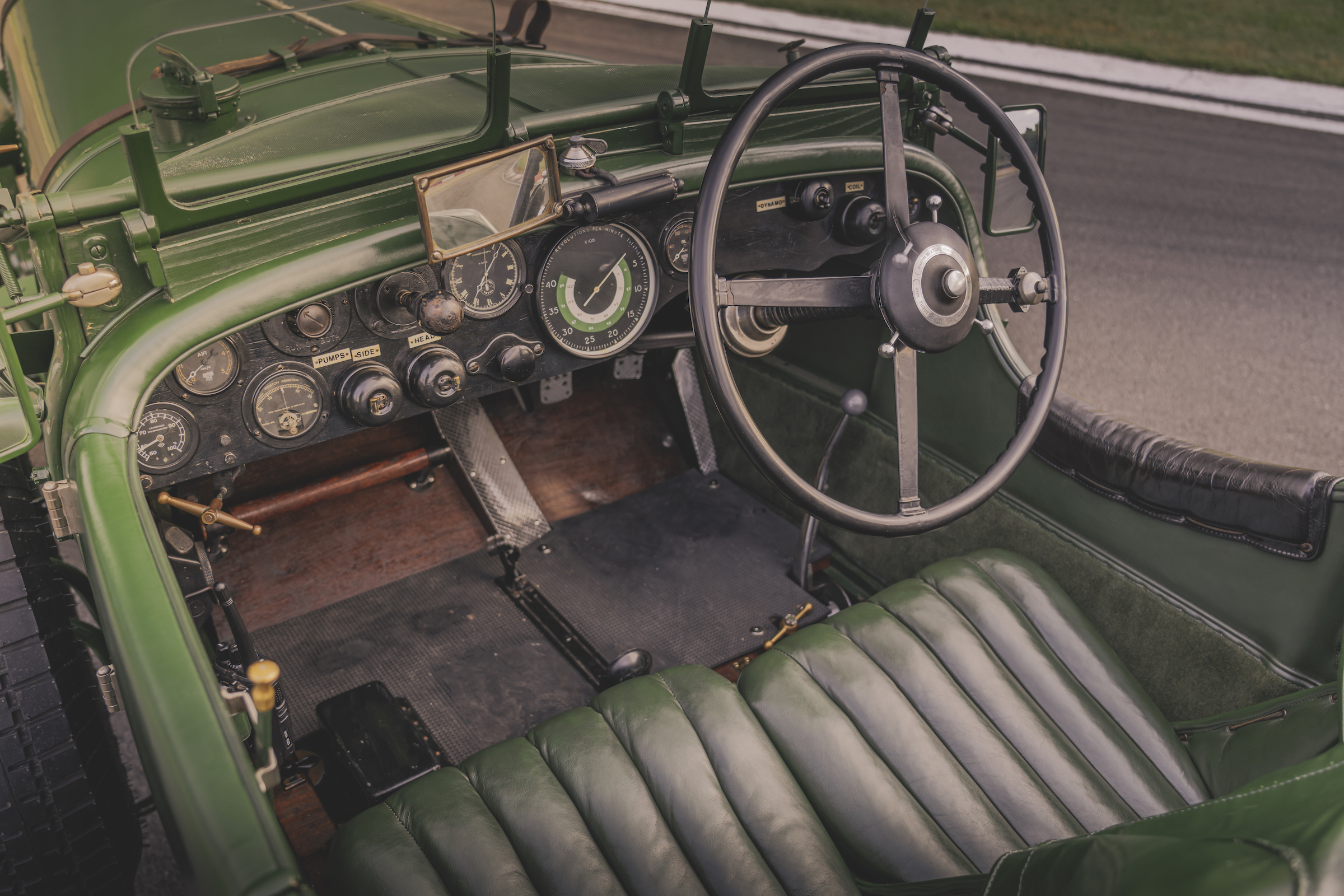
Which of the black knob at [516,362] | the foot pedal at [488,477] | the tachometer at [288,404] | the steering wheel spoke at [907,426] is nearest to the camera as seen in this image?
the steering wheel spoke at [907,426]

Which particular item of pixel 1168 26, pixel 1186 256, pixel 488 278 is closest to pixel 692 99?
pixel 488 278

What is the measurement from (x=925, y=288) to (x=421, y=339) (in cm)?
98

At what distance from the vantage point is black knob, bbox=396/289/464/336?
183cm

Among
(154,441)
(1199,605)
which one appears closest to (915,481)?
(1199,605)

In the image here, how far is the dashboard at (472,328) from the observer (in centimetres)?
173

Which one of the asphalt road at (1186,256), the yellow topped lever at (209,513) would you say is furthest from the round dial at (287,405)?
the asphalt road at (1186,256)

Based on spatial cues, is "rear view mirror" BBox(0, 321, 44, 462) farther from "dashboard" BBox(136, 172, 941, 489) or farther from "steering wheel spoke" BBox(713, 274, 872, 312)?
"steering wheel spoke" BBox(713, 274, 872, 312)

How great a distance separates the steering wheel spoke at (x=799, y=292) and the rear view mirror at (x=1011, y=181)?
1.90 feet

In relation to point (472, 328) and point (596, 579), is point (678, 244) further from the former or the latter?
point (596, 579)

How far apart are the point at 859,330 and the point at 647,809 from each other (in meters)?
1.52

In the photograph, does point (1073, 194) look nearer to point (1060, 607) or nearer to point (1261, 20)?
point (1060, 607)

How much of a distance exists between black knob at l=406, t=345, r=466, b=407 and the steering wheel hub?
0.87 metres

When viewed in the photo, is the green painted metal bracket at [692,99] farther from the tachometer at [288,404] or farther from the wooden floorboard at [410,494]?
the wooden floorboard at [410,494]

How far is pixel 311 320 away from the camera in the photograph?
1.74m
